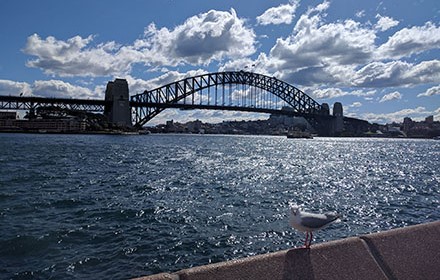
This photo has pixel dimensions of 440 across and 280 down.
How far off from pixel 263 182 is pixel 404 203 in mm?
5945

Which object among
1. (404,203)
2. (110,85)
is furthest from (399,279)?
(110,85)

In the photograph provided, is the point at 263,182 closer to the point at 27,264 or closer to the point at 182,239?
the point at 182,239

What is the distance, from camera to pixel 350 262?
2926 mm

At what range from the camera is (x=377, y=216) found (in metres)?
10.4

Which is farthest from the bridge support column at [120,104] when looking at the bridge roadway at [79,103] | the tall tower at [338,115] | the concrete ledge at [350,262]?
the concrete ledge at [350,262]

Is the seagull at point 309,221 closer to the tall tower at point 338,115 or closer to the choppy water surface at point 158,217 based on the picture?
the choppy water surface at point 158,217

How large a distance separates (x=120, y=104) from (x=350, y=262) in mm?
101368

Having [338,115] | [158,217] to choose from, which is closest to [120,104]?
[338,115]

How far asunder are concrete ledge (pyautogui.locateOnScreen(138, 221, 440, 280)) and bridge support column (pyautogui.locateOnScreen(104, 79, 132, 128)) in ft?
326

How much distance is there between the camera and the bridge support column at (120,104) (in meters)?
98.6

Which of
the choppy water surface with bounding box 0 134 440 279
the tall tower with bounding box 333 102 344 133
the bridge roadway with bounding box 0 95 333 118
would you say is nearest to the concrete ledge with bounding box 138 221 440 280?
the choppy water surface with bounding box 0 134 440 279

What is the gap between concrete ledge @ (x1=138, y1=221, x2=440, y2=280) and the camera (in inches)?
102

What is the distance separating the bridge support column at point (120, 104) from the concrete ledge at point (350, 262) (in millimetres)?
99453

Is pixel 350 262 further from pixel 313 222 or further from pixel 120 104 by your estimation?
pixel 120 104
